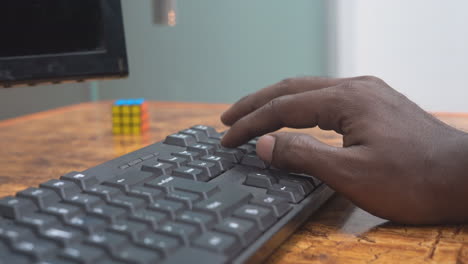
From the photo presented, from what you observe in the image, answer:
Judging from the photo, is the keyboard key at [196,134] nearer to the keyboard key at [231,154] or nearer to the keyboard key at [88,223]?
the keyboard key at [231,154]

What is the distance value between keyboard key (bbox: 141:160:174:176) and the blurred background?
1660 mm

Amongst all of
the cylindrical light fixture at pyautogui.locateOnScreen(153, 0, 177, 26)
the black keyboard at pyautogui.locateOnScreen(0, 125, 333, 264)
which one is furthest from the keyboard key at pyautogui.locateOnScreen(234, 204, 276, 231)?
the cylindrical light fixture at pyautogui.locateOnScreen(153, 0, 177, 26)

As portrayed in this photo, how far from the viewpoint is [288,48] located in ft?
8.97

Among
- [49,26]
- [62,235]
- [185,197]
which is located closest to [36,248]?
[62,235]

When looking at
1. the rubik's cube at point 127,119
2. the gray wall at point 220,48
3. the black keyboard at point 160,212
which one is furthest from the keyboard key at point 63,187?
the gray wall at point 220,48

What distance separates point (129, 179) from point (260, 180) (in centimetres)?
12

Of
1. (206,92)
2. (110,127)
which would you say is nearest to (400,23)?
(206,92)

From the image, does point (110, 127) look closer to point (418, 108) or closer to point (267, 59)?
point (418, 108)

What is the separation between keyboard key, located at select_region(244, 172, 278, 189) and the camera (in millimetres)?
505

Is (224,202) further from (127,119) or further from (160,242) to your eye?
(127,119)

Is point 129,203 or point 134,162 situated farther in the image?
point 134,162

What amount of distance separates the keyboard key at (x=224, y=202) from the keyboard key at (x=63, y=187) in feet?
0.37

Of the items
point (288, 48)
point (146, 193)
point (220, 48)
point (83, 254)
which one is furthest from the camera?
point (220, 48)

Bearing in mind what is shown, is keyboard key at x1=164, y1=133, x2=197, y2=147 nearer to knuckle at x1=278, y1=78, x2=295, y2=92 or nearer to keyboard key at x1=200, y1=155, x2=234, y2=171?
keyboard key at x1=200, y1=155, x2=234, y2=171
